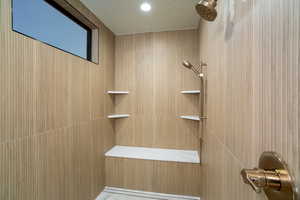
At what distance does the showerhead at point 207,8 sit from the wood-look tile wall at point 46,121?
116 cm

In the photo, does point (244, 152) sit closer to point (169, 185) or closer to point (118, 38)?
point (169, 185)

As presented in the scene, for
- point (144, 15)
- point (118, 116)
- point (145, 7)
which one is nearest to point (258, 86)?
point (145, 7)

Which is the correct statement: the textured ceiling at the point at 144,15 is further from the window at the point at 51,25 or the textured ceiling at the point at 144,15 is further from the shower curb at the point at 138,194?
the shower curb at the point at 138,194

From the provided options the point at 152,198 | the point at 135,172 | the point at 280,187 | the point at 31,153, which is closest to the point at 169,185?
the point at 152,198

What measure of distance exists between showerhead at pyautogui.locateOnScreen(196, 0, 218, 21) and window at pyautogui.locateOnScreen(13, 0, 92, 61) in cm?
119

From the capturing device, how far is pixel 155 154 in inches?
83.3

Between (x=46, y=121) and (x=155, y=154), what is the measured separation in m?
1.46

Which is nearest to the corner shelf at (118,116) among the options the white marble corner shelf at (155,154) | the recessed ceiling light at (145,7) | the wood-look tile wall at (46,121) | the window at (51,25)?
the wood-look tile wall at (46,121)

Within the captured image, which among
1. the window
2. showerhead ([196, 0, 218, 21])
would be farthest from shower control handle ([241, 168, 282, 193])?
the window

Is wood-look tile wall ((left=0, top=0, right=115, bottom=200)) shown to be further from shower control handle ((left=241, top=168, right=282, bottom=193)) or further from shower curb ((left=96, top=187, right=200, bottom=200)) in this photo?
shower control handle ((left=241, top=168, right=282, bottom=193))

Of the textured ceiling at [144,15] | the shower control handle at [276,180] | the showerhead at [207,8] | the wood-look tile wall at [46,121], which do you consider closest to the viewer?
the shower control handle at [276,180]

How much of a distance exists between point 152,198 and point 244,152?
1.76m

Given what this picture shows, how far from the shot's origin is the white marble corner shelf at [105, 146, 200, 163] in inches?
77.0

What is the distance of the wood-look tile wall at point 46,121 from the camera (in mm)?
906
